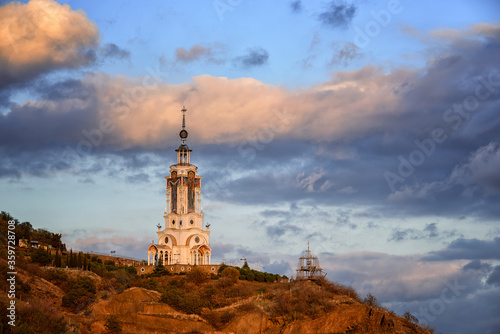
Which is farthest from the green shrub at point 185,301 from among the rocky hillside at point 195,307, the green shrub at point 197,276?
the green shrub at point 197,276

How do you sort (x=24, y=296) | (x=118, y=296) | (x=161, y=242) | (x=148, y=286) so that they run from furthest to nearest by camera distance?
(x=161, y=242), (x=148, y=286), (x=118, y=296), (x=24, y=296)

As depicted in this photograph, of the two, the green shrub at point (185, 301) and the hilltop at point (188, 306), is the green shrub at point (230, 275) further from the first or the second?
the green shrub at point (185, 301)

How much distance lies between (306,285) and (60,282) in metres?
28.9

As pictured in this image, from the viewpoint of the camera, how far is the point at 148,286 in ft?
305

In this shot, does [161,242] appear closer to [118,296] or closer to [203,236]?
[203,236]

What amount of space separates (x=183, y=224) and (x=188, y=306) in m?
27.6

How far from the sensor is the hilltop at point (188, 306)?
7962 centimetres

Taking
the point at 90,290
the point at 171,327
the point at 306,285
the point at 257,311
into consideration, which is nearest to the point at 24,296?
the point at 90,290

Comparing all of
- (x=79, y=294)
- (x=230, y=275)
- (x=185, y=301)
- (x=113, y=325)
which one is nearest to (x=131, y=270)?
(x=230, y=275)

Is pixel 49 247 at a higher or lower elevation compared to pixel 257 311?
higher

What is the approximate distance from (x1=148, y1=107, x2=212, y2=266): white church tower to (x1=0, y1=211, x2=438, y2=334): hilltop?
52.2 ft

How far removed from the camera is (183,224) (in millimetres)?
111812

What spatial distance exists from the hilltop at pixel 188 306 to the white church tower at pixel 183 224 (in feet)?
52.2

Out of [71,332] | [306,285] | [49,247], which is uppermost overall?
[49,247]
